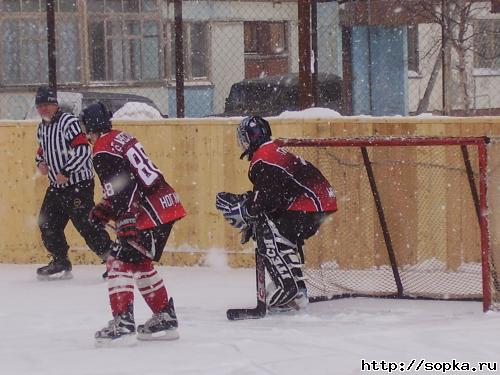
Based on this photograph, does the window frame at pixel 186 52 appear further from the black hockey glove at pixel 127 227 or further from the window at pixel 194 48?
the black hockey glove at pixel 127 227

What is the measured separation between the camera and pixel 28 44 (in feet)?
90.2

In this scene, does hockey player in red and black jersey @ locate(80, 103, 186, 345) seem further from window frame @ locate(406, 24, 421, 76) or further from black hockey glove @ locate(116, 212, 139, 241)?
window frame @ locate(406, 24, 421, 76)

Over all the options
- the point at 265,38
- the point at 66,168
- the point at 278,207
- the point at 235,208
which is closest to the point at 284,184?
the point at 278,207

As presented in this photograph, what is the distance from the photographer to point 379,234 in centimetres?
1037

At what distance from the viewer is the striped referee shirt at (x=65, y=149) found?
413 inches

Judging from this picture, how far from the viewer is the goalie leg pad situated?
28.8 feet

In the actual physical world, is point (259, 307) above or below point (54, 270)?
below

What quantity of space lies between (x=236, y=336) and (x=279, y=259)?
2.84 feet

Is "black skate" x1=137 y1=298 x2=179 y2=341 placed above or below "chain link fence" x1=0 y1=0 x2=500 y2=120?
below

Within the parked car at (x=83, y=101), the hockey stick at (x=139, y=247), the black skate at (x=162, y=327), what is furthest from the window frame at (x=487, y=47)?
the hockey stick at (x=139, y=247)

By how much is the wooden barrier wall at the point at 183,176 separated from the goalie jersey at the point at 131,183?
2972mm

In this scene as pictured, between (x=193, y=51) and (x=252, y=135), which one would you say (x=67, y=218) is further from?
(x=193, y=51)

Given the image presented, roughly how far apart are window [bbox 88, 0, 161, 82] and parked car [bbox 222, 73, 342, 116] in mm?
8509

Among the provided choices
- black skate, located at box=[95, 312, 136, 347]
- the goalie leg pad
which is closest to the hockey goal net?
the goalie leg pad
